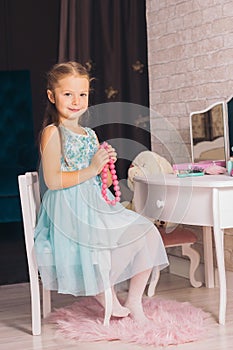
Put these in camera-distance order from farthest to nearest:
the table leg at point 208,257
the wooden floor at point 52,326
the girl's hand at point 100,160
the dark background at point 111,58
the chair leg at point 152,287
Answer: the dark background at point 111,58
the table leg at point 208,257
the chair leg at point 152,287
the girl's hand at point 100,160
the wooden floor at point 52,326

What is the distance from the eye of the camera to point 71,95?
10.1 feet

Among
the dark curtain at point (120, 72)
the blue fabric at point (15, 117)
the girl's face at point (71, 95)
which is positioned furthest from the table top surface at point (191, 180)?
the blue fabric at point (15, 117)

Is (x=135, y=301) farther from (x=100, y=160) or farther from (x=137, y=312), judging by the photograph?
(x=100, y=160)

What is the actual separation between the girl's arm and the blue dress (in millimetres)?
51

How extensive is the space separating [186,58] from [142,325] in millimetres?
1672

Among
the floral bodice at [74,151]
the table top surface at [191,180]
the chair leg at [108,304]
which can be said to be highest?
the floral bodice at [74,151]

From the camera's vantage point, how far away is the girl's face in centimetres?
309

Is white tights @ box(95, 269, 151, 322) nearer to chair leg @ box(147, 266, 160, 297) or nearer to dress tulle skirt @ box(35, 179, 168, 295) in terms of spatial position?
dress tulle skirt @ box(35, 179, 168, 295)

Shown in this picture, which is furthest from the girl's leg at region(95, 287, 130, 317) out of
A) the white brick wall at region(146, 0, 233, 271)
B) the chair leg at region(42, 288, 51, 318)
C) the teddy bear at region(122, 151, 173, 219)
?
the white brick wall at region(146, 0, 233, 271)

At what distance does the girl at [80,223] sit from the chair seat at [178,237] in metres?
0.67

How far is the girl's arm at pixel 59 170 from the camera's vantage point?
302 cm

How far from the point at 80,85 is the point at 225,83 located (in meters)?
1.02

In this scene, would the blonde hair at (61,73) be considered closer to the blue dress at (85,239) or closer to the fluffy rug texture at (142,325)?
the blue dress at (85,239)

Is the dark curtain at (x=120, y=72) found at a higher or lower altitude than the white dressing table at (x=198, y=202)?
higher
